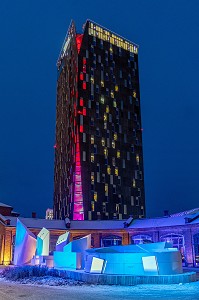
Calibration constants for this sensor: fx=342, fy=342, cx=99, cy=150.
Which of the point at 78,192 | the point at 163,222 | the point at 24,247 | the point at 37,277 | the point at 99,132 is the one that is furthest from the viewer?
the point at 99,132

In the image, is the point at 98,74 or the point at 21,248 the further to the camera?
the point at 98,74

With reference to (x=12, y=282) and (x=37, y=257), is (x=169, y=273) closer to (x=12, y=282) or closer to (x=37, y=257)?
(x=12, y=282)

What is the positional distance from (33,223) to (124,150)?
3448cm

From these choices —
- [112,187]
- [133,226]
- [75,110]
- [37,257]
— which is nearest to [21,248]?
[37,257]

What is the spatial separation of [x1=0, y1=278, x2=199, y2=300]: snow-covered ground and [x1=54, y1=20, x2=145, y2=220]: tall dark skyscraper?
4637 centimetres

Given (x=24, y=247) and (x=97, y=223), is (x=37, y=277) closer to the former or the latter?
(x=24, y=247)

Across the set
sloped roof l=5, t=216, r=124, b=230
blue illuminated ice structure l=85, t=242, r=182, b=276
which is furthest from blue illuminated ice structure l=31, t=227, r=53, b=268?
sloped roof l=5, t=216, r=124, b=230

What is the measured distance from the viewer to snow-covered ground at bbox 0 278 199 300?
17.2 metres

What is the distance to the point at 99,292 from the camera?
62.6 ft

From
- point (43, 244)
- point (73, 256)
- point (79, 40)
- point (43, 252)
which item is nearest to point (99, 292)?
point (73, 256)

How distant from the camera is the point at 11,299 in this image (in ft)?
53.7

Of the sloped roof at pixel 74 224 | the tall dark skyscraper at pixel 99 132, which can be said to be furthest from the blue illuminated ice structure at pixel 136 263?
the tall dark skyscraper at pixel 99 132

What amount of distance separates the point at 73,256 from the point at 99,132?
46241 mm

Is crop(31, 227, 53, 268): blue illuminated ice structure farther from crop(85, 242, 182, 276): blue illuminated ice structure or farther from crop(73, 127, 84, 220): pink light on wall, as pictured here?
crop(73, 127, 84, 220): pink light on wall
